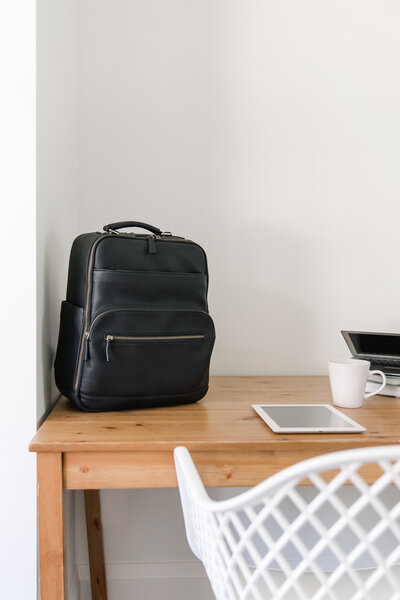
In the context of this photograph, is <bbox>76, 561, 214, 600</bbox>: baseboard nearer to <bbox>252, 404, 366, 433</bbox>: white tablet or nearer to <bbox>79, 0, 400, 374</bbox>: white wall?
<bbox>79, 0, 400, 374</bbox>: white wall

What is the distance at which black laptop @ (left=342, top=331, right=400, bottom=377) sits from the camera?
4.26ft

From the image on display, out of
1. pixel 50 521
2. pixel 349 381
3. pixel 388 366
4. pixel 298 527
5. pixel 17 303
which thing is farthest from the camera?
pixel 388 366

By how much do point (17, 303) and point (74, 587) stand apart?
0.89 meters

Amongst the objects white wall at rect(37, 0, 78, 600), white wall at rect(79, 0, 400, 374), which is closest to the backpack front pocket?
white wall at rect(37, 0, 78, 600)

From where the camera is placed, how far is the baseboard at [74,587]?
4.51 feet

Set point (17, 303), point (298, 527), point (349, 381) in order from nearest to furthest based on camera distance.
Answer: point (298, 527) → point (17, 303) → point (349, 381)

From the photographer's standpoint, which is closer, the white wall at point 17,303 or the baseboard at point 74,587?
the white wall at point 17,303

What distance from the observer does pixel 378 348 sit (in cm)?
133

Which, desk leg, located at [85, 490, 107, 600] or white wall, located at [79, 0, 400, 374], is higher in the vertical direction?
white wall, located at [79, 0, 400, 374]

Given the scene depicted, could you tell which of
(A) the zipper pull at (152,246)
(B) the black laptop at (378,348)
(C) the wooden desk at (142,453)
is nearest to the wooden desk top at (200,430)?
(C) the wooden desk at (142,453)

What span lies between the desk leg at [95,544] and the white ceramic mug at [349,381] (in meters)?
0.71

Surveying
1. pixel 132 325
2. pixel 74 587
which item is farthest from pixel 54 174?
pixel 74 587

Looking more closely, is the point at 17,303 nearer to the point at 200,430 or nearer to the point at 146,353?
the point at 146,353

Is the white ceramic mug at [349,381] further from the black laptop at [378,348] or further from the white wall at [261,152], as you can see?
the white wall at [261,152]
